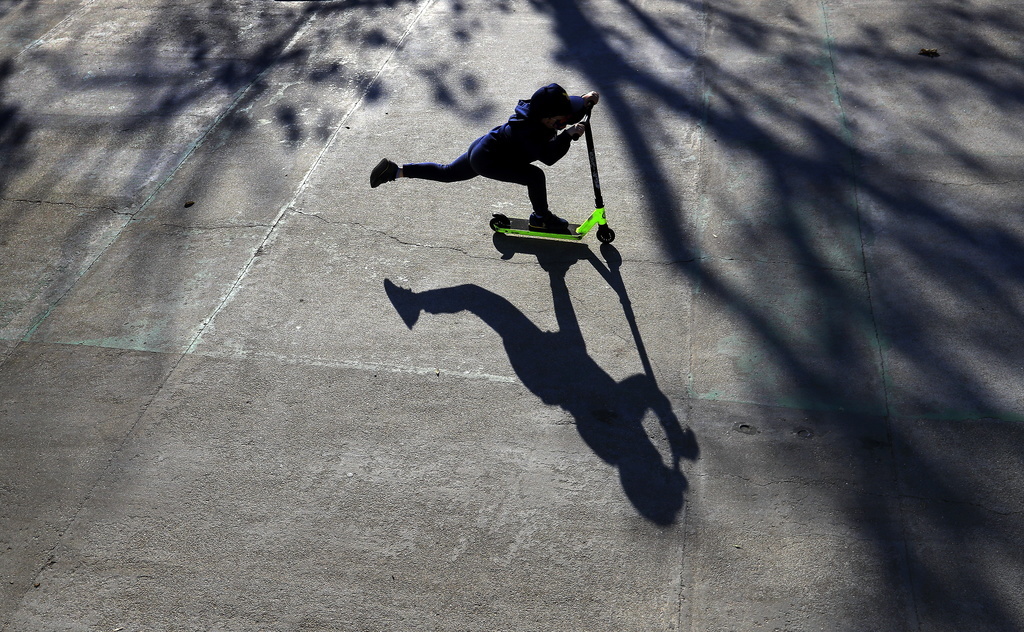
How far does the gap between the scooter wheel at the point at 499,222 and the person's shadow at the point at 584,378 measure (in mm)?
99

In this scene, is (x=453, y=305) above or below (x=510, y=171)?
below

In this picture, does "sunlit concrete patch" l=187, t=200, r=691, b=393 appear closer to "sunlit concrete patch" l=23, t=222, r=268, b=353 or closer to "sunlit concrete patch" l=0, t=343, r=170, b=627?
"sunlit concrete patch" l=23, t=222, r=268, b=353

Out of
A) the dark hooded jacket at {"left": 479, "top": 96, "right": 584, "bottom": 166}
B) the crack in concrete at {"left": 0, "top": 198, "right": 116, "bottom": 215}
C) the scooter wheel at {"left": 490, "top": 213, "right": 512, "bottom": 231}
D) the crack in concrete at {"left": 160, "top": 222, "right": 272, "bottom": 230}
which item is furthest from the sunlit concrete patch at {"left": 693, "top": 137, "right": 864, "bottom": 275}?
the crack in concrete at {"left": 0, "top": 198, "right": 116, "bottom": 215}

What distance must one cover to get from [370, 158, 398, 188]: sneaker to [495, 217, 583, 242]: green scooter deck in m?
1.06

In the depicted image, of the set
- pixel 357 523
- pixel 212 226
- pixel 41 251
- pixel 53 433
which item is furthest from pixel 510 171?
pixel 41 251

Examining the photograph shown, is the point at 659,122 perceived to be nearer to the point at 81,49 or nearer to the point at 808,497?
the point at 808,497

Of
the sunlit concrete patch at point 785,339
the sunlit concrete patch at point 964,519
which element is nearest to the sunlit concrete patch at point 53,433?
the sunlit concrete patch at point 785,339

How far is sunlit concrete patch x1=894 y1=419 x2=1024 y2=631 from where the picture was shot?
394 centimetres

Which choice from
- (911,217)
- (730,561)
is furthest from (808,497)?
(911,217)

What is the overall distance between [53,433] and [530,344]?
10.6 feet

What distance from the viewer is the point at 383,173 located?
6844mm

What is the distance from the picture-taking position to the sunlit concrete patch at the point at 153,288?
6047 mm

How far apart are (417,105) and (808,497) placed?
5.66 metres

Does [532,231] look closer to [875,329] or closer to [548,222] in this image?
[548,222]
